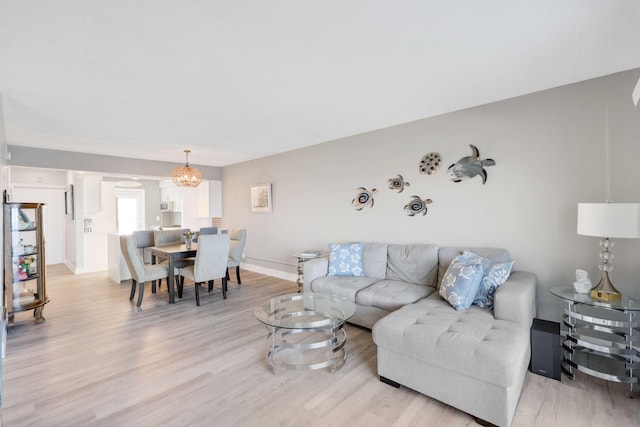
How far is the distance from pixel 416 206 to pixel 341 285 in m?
1.35

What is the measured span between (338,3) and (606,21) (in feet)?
5.19

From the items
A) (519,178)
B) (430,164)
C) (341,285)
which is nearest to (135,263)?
(341,285)

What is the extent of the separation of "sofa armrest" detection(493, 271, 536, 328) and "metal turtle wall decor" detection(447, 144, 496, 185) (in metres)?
1.22

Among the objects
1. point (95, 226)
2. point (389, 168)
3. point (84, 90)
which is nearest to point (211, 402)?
point (84, 90)

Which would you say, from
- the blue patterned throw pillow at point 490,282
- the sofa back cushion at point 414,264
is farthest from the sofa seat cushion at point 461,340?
the sofa back cushion at point 414,264

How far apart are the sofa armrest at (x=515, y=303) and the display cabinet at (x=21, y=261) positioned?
15.9 ft

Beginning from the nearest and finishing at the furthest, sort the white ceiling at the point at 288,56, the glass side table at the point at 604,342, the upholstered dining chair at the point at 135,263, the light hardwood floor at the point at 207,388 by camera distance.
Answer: the white ceiling at the point at 288,56
the light hardwood floor at the point at 207,388
the glass side table at the point at 604,342
the upholstered dining chair at the point at 135,263

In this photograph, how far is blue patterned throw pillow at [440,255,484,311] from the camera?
245 centimetres

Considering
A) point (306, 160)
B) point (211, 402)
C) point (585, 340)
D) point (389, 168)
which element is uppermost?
point (306, 160)

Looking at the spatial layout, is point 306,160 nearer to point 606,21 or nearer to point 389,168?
point 389,168

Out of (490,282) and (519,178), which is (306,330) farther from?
(519,178)

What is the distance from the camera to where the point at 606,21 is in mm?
1688

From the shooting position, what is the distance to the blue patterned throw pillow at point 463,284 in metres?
2.45

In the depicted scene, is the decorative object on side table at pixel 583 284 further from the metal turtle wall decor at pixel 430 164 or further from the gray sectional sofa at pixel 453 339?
the metal turtle wall decor at pixel 430 164
